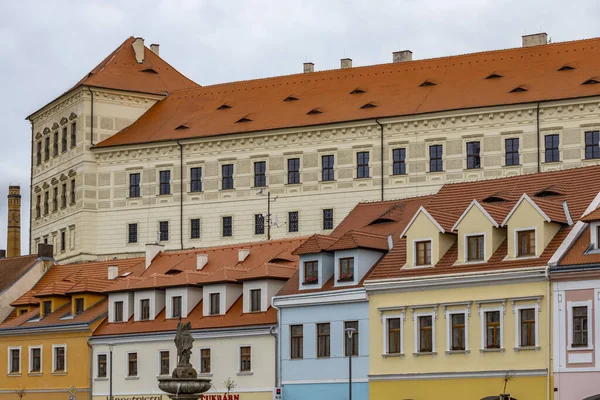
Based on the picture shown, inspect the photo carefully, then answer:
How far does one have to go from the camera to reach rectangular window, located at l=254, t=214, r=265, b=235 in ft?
303

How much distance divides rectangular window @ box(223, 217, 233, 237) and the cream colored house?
0.34ft

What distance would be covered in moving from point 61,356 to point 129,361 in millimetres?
5098

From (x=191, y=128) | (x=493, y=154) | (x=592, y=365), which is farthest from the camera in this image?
(x=191, y=128)

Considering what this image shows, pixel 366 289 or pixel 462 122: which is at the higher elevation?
pixel 462 122

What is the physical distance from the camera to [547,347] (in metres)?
51.1

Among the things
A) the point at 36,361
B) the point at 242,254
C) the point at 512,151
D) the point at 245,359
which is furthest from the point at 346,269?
the point at 512,151

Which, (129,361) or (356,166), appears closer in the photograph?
(129,361)

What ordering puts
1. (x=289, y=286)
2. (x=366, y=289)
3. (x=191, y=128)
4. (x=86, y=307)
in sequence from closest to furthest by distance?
(x=366, y=289)
(x=289, y=286)
(x=86, y=307)
(x=191, y=128)

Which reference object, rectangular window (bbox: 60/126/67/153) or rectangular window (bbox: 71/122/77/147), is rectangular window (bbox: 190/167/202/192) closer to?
rectangular window (bbox: 71/122/77/147)

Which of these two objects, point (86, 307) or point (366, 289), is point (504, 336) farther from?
point (86, 307)

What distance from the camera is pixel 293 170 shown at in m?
Answer: 92.3

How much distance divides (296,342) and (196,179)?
36.8 metres

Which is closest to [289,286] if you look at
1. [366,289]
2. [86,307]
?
[366,289]

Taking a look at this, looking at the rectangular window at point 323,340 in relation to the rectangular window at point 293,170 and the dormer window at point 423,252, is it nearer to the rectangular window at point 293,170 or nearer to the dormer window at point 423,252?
the dormer window at point 423,252
